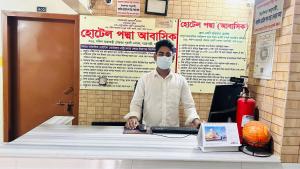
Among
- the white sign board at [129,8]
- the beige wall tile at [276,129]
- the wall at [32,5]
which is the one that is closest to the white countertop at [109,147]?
the beige wall tile at [276,129]

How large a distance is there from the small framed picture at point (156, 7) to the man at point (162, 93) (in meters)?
0.75

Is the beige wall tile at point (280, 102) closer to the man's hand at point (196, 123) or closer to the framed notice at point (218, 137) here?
the framed notice at point (218, 137)

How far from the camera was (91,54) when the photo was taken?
2775 millimetres

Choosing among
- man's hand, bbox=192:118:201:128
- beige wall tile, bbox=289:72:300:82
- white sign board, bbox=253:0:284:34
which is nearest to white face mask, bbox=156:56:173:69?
man's hand, bbox=192:118:201:128

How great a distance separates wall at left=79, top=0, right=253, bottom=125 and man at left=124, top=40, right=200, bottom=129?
0.64 m

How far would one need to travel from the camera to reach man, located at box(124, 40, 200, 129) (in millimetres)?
2115

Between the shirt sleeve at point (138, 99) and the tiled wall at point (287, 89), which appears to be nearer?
the tiled wall at point (287, 89)

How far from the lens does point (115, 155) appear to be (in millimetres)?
1071

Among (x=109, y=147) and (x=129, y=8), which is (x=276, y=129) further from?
(x=129, y=8)

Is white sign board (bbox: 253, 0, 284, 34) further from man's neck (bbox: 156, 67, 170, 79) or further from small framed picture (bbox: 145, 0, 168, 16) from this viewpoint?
small framed picture (bbox: 145, 0, 168, 16)

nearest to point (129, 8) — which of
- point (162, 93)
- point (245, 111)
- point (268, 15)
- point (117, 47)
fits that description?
point (117, 47)

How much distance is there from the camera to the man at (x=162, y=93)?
2.12 m

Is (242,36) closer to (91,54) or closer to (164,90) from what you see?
(164,90)

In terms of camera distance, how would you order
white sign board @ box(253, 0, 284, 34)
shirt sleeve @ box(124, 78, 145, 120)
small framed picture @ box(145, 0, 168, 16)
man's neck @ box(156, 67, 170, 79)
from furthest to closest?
1. small framed picture @ box(145, 0, 168, 16)
2. man's neck @ box(156, 67, 170, 79)
3. shirt sleeve @ box(124, 78, 145, 120)
4. white sign board @ box(253, 0, 284, 34)
